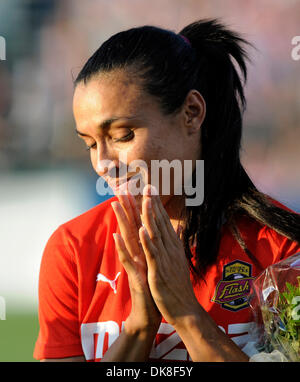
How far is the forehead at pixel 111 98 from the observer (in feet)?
5.27

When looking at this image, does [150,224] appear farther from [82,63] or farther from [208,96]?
[82,63]

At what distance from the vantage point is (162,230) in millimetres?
1494

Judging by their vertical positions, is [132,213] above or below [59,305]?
above

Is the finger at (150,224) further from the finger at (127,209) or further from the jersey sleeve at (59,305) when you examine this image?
the jersey sleeve at (59,305)

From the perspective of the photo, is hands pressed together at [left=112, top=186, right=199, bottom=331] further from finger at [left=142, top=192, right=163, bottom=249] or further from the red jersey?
the red jersey

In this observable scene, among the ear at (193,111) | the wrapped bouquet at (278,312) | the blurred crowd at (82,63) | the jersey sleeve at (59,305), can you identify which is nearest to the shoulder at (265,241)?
the wrapped bouquet at (278,312)

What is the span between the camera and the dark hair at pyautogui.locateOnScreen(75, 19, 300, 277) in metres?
1.69

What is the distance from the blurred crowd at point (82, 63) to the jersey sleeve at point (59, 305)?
3093 millimetres

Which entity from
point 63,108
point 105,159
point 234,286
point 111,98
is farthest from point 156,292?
point 63,108

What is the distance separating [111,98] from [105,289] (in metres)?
0.57

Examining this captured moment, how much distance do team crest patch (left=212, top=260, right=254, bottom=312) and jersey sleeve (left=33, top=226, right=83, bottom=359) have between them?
0.44 metres

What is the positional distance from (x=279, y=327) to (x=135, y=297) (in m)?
0.41

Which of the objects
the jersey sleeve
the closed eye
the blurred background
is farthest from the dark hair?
the blurred background
